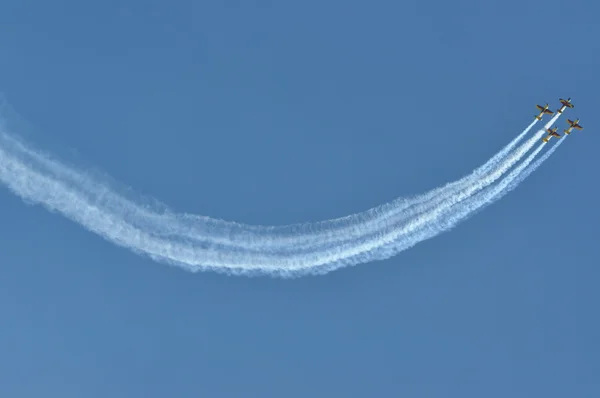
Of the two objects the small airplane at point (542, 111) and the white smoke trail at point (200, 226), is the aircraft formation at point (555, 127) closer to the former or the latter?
the small airplane at point (542, 111)

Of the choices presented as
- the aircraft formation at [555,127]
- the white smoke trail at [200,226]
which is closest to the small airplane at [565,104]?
the aircraft formation at [555,127]

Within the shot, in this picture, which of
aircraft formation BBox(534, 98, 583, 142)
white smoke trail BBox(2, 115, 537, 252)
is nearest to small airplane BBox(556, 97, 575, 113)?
aircraft formation BBox(534, 98, 583, 142)

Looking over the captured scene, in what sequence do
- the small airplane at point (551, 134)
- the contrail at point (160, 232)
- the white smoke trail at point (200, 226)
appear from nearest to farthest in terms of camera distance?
the contrail at point (160, 232), the white smoke trail at point (200, 226), the small airplane at point (551, 134)

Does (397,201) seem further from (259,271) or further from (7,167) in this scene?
(7,167)

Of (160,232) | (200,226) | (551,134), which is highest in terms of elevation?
(551,134)

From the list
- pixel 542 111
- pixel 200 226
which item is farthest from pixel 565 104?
pixel 200 226

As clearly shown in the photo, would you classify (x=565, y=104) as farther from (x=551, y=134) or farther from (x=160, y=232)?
(x=160, y=232)

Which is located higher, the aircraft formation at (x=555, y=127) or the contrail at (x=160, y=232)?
the aircraft formation at (x=555, y=127)

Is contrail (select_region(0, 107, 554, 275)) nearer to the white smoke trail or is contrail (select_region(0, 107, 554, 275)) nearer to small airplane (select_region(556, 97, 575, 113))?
the white smoke trail

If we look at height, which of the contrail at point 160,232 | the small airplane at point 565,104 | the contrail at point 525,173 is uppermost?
the small airplane at point 565,104
